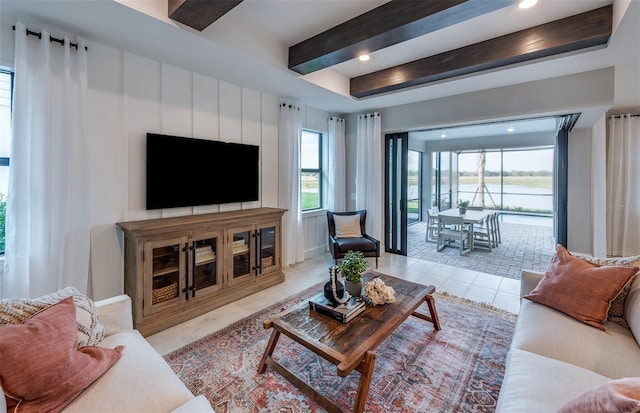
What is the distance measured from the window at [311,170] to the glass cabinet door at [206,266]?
2.14 meters

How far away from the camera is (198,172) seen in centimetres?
332

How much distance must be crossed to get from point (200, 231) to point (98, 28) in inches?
75.3

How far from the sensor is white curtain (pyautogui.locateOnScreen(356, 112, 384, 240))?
5.03 meters

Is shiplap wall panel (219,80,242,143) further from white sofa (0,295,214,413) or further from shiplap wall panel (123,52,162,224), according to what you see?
white sofa (0,295,214,413)

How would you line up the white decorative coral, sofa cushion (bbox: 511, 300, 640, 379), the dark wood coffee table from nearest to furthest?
sofa cushion (bbox: 511, 300, 640, 379) → the dark wood coffee table → the white decorative coral

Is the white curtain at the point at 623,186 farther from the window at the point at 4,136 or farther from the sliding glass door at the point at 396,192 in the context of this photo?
the window at the point at 4,136

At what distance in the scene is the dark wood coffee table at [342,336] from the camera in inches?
63.8

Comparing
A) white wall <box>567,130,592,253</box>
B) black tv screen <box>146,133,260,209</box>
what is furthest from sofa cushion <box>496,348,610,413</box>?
white wall <box>567,130,592,253</box>

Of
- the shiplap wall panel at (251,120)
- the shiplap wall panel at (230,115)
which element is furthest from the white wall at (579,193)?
the shiplap wall panel at (230,115)

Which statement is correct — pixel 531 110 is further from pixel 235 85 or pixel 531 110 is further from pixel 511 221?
pixel 511 221

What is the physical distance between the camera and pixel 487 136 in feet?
27.7

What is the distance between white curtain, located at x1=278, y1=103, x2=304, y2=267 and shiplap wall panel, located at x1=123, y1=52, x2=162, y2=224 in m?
1.76

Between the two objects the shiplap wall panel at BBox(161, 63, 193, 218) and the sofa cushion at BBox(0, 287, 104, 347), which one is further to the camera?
the shiplap wall panel at BBox(161, 63, 193, 218)

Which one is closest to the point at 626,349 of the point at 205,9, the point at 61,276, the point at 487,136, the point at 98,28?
the point at 205,9
